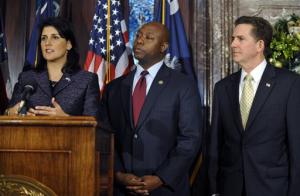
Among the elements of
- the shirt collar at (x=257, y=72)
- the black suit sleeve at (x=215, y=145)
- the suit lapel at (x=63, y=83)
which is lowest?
the black suit sleeve at (x=215, y=145)

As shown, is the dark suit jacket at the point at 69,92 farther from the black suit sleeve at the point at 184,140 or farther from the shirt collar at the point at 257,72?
the shirt collar at the point at 257,72

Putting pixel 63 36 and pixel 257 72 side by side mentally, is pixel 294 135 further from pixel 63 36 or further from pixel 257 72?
pixel 63 36

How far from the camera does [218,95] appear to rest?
3.32 m

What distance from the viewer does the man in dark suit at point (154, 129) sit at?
2998 millimetres

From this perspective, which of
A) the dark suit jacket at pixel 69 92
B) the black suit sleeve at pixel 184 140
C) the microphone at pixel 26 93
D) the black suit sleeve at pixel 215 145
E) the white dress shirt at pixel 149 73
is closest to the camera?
the microphone at pixel 26 93

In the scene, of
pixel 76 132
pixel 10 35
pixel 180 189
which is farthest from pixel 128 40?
pixel 76 132

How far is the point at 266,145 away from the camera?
2.94 m

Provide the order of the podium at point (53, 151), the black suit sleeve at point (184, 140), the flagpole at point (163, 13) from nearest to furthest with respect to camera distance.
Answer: the podium at point (53, 151) → the black suit sleeve at point (184, 140) → the flagpole at point (163, 13)

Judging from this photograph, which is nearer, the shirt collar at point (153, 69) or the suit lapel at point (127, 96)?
the suit lapel at point (127, 96)

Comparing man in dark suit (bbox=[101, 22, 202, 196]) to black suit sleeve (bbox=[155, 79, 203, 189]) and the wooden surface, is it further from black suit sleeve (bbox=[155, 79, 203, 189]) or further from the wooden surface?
the wooden surface

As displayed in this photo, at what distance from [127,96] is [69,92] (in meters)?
0.54

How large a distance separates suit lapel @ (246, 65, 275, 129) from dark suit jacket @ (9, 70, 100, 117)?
960 millimetres

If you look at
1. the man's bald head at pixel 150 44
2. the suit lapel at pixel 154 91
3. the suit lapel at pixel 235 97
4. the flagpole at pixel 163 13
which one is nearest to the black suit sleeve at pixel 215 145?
the suit lapel at pixel 235 97

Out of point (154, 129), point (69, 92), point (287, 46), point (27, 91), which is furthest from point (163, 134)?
point (287, 46)
